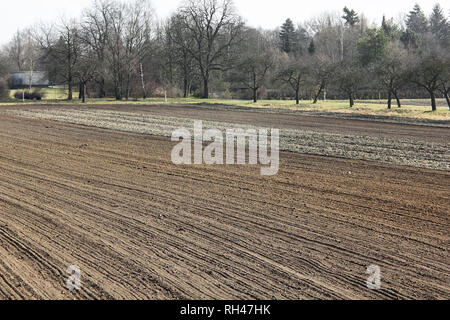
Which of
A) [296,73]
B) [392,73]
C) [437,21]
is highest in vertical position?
[437,21]

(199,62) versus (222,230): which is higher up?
(199,62)

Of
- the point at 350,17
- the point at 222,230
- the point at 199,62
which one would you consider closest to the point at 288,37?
the point at 350,17

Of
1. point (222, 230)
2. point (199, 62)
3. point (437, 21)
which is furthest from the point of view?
point (437, 21)

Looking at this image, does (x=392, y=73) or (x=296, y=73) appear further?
(x=296, y=73)

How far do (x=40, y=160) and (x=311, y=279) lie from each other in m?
11.5

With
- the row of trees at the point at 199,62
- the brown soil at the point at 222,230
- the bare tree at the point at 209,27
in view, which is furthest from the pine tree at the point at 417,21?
the brown soil at the point at 222,230

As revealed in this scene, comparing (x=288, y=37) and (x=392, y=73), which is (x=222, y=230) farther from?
(x=288, y=37)

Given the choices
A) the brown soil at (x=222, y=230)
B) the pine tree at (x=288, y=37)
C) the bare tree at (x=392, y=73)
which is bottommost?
the brown soil at (x=222, y=230)

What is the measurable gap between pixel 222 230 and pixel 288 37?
298 ft

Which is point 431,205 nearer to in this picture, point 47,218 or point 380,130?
point 47,218

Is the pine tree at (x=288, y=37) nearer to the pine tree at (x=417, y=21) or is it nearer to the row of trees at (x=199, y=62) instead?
the row of trees at (x=199, y=62)

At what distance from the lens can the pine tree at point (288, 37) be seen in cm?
9093

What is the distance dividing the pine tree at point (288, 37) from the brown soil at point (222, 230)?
80.8 m

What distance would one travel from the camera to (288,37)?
3671 inches
